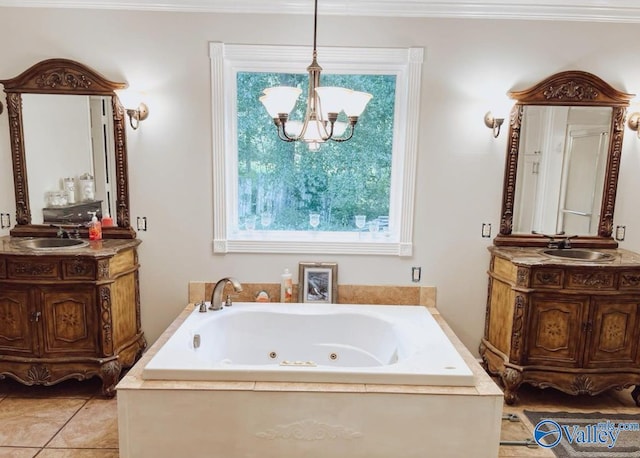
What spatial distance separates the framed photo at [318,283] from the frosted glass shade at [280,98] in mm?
1477

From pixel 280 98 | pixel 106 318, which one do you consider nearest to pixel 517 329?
pixel 280 98

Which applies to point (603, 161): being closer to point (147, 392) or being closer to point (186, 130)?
point (186, 130)

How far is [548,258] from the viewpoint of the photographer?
2842 millimetres

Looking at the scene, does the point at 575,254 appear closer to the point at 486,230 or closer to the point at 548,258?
the point at 548,258

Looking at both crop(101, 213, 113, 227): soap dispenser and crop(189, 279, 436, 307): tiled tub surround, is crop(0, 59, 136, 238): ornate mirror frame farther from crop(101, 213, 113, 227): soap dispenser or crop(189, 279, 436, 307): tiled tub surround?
crop(189, 279, 436, 307): tiled tub surround

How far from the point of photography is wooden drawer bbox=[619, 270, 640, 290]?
8.85ft

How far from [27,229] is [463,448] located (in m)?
3.19

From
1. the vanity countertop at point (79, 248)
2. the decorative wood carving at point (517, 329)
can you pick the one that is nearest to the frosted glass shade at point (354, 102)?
the decorative wood carving at point (517, 329)

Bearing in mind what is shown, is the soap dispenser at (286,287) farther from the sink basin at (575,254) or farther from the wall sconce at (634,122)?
the wall sconce at (634,122)

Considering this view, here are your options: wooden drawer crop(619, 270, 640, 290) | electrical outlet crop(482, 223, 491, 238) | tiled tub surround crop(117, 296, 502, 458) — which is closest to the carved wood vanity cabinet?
tiled tub surround crop(117, 296, 502, 458)

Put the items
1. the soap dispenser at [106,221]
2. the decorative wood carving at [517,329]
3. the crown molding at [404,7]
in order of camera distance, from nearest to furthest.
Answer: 1. the decorative wood carving at [517,329]
2. the crown molding at [404,7]
3. the soap dispenser at [106,221]

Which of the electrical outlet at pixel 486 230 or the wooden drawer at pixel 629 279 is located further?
the electrical outlet at pixel 486 230

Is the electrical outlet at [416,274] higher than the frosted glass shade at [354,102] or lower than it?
lower

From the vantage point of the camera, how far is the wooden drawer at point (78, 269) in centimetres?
270
